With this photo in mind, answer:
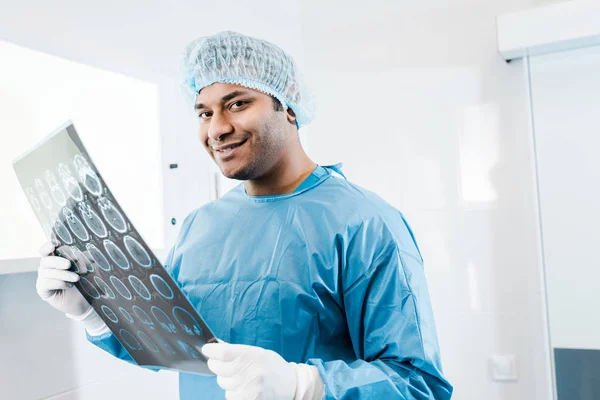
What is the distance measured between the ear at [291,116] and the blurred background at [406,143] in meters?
0.27

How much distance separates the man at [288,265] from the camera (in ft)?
3.22

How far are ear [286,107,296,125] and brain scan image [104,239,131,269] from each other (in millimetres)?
538

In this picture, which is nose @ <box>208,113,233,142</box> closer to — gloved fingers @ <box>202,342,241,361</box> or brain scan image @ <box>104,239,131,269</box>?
brain scan image @ <box>104,239,131,269</box>

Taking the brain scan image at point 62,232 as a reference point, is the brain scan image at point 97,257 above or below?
below

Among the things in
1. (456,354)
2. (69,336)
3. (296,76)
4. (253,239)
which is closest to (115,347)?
(69,336)

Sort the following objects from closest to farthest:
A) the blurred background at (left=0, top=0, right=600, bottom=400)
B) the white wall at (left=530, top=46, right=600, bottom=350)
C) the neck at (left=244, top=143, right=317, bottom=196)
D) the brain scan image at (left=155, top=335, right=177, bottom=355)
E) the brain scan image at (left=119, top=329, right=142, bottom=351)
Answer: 1. the brain scan image at (left=155, top=335, right=177, bottom=355)
2. the brain scan image at (left=119, top=329, right=142, bottom=351)
3. the neck at (left=244, top=143, right=317, bottom=196)
4. the blurred background at (left=0, top=0, right=600, bottom=400)
5. the white wall at (left=530, top=46, right=600, bottom=350)

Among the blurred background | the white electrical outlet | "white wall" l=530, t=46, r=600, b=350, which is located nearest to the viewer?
the blurred background

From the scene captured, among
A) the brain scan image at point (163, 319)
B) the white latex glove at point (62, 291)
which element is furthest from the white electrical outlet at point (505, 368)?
the brain scan image at point (163, 319)

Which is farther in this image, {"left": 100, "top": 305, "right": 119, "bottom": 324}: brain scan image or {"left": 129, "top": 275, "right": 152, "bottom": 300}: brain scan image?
{"left": 100, "top": 305, "right": 119, "bottom": 324}: brain scan image

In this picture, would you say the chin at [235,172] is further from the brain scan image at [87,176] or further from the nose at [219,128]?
the brain scan image at [87,176]

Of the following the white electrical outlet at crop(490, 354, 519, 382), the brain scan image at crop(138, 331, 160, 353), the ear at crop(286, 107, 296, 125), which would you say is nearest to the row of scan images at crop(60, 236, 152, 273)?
the brain scan image at crop(138, 331, 160, 353)

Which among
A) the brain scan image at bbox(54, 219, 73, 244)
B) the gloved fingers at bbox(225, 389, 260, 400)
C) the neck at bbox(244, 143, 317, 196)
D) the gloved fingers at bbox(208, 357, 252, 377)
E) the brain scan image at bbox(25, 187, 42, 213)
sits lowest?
the gloved fingers at bbox(225, 389, 260, 400)

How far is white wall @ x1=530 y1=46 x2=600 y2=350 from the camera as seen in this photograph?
188cm

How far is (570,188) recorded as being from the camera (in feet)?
6.28
